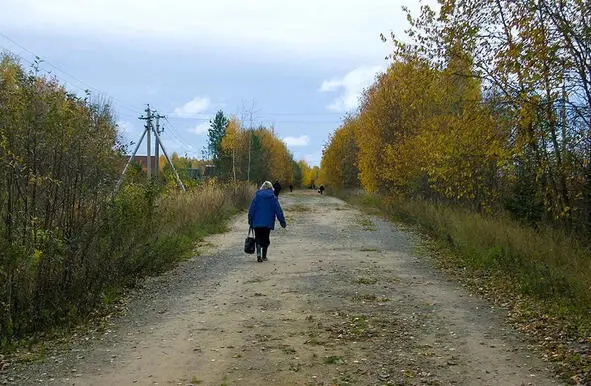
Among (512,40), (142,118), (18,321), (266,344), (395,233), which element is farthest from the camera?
(142,118)

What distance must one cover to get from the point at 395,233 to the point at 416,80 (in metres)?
9.07

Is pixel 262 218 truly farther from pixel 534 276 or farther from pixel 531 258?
pixel 534 276

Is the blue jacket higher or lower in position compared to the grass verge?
higher

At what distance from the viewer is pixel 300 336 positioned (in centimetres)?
660

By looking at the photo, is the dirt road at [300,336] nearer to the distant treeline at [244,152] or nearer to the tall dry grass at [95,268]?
the tall dry grass at [95,268]

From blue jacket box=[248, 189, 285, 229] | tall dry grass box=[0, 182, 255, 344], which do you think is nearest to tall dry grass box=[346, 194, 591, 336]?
blue jacket box=[248, 189, 285, 229]

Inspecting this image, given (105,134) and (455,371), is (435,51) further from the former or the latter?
(455,371)

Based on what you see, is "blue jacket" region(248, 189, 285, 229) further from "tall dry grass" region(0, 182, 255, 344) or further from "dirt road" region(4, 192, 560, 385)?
"tall dry grass" region(0, 182, 255, 344)

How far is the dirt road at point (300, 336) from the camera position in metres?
5.34

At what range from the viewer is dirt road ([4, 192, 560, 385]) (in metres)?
5.34

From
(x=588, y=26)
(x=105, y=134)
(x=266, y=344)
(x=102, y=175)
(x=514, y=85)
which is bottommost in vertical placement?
(x=266, y=344)

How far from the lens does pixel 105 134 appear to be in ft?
27.9

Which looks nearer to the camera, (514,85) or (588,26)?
(588,26)

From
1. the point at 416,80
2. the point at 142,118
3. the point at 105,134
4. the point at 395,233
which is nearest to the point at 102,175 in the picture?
the point at 105,134
